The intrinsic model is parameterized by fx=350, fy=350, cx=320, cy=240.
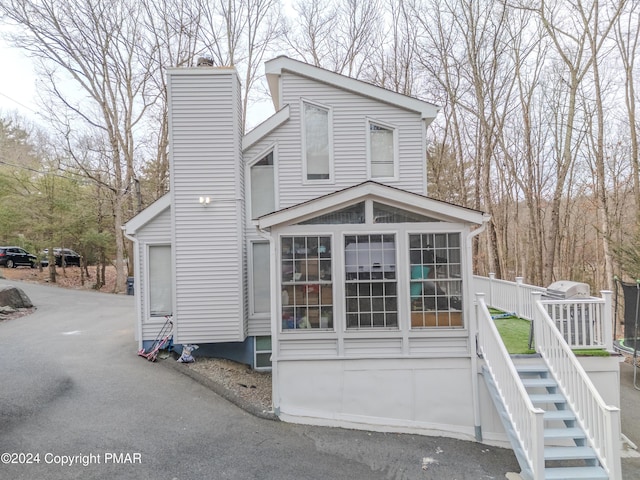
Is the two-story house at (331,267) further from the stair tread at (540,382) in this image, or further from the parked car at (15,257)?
the parked car at (15,257)

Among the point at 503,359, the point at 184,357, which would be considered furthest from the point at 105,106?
the point at 503,359

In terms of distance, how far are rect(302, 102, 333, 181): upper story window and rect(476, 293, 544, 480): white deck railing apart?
4.27 m

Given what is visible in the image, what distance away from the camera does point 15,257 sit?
68.3 feet

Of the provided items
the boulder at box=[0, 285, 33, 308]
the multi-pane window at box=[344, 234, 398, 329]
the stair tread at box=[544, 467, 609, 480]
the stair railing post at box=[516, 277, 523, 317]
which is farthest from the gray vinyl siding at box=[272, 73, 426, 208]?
the boulder at box=[0, 285, 33, 308]

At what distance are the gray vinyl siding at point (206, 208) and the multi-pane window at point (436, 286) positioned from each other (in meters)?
3.57

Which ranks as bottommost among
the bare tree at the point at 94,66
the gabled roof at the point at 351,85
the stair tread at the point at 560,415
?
the stair tread at the point at 560,415

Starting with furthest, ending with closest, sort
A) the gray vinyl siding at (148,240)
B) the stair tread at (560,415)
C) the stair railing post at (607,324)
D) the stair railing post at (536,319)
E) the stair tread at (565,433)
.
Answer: the gray vinyl siding at (148,240) → the stair railing post at (536,319) → the stair railing post at (607,324) → the stair tread at (560,415) → the stair tread at (565,433)

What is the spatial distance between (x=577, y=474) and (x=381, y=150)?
6503 millimetres

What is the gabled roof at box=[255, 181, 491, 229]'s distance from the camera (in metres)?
5.66

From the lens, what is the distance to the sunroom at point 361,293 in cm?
575

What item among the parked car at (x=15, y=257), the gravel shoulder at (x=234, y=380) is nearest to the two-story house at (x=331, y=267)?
the gravel shoulder at (x=234, y=380)

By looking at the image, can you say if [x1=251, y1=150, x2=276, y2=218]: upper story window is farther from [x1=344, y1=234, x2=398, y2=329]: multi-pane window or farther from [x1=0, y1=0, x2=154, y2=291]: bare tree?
[x1=0, y1=0, x2=154, y2=291]: bare tree

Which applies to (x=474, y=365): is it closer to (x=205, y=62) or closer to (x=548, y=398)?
(x=548, y=398)

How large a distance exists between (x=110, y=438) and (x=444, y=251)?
18.4 feet
